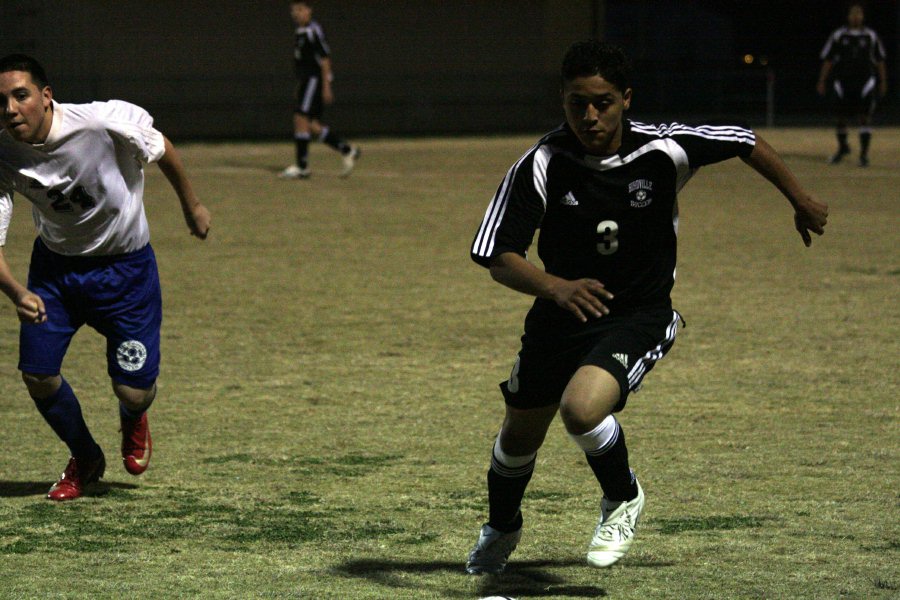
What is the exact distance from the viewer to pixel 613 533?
4598mm

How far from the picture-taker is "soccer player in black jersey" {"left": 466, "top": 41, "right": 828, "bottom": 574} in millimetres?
4504

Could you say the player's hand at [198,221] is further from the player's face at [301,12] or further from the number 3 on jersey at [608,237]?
the player's face at [301,12]

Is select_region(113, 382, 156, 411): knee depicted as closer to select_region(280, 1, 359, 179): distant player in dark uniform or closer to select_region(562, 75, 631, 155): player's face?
select_region(562, 75, 631, 155): player's face

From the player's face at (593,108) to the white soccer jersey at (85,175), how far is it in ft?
6.21

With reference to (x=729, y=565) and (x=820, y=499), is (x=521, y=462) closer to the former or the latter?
(x=729, y=565)

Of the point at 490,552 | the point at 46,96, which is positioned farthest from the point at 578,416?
the point at 46,96

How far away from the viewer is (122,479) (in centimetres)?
631

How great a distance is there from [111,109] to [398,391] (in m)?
2.72

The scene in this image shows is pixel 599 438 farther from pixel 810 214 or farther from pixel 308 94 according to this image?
pixel 308 94

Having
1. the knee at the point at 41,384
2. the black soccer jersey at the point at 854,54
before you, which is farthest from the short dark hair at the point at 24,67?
the black soccer jersey at the point at 854,54

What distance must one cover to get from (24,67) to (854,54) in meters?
16.8

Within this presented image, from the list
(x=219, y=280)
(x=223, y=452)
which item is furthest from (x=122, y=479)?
(x=219, y=280)

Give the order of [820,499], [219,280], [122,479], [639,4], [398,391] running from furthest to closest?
[639,4] < [219,280] < [398,391] < [122,479] < [820,499]

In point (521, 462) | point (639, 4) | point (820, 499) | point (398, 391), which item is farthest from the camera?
point (639, 4)
